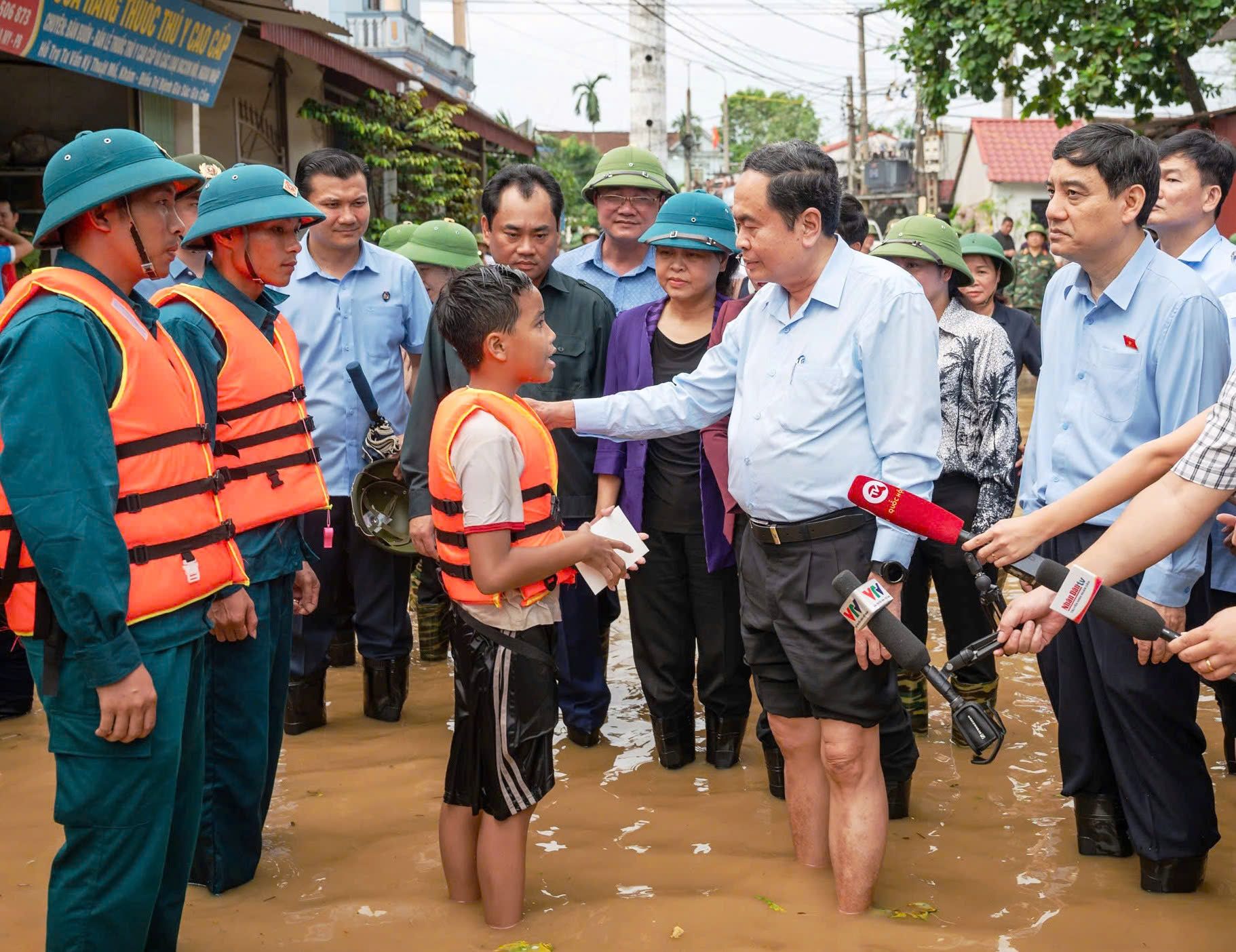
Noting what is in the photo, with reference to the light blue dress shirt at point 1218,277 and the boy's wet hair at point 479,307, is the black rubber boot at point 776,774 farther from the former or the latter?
the boy's wet hair at point 479,307

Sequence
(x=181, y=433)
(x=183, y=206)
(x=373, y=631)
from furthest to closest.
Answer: (x=373, y=631), (x=183, y=206), (x=181, y=433)

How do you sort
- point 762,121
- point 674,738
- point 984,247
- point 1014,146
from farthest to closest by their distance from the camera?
point 762,121 → point 1014,146 → point 984,247 → point 674,738

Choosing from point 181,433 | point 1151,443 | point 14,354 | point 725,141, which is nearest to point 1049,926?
point 1151,443

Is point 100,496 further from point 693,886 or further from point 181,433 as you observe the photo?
point 693,886

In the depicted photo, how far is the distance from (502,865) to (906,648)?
1311mm

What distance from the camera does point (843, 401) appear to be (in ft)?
12.0

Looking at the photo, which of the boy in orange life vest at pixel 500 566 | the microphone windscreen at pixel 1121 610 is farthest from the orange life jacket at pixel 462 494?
the microphone windscreen at pixel 1121 610

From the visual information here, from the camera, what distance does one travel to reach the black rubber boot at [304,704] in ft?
18.1

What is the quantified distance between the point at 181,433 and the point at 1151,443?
2495 millimetres

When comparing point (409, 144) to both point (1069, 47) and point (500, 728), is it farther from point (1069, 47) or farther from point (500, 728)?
point (500, 728)

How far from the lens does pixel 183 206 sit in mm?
4809

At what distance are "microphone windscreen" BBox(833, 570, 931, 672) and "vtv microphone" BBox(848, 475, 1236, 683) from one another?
20cm

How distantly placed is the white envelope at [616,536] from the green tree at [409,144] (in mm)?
12725

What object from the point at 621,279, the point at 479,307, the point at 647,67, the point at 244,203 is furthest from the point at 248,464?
the point at 647,67
